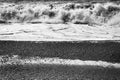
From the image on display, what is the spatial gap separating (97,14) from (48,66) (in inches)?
146

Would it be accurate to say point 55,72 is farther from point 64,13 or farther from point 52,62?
point 64,13

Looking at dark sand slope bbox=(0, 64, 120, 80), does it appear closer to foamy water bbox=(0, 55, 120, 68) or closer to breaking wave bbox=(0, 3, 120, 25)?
foamy water bbox=(0, 55, 120, 68)

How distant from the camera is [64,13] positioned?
22.4 ft

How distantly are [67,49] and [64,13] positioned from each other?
2.64 metres

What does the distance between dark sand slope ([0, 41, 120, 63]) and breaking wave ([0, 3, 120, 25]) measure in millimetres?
1955

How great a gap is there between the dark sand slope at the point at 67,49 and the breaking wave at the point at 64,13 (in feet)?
6.41

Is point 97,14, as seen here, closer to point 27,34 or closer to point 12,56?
point 27,34

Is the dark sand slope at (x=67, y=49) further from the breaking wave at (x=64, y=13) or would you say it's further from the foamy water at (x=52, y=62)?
the breaking wave at (x=64, y=13)

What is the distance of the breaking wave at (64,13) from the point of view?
662cm

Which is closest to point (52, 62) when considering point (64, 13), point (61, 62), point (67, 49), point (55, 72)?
point (61, 62)

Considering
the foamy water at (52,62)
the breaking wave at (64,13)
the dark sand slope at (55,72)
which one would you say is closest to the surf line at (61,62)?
the foamy water at (52,62)

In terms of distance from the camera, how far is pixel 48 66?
141 inches

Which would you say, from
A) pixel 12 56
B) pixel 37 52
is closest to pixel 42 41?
pixel 37 52

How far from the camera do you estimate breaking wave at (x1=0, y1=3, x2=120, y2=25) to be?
6.62 meters
